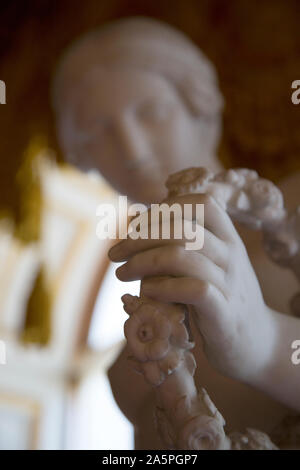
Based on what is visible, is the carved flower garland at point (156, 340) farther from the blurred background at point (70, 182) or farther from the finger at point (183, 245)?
the blurred background at point (70, 182)

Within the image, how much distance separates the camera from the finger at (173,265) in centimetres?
58

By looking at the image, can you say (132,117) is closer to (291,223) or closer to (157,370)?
(291,223)

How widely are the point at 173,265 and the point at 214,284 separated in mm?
46

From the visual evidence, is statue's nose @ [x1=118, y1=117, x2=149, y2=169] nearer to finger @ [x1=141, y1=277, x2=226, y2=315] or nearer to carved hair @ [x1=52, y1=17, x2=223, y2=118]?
carved hair @ [x1=52, y1=17, x2=223, y2=118]

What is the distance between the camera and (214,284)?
1.94 ft

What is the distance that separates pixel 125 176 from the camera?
3.92ft

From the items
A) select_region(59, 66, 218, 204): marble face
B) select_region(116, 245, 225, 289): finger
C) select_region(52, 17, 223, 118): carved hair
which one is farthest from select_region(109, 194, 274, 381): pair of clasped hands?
select_region(52, 17, 223, 118): carved hair

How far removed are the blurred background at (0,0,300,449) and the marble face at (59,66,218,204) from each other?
25 centimetres

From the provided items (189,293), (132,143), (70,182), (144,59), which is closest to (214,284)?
(189,293)

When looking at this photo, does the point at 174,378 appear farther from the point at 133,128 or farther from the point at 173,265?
the point at 133,128

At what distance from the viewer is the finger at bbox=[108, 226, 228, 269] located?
0.60 metres

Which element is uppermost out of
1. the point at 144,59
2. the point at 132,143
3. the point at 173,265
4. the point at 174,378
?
the point at 144,59
